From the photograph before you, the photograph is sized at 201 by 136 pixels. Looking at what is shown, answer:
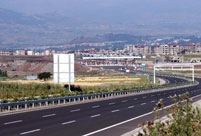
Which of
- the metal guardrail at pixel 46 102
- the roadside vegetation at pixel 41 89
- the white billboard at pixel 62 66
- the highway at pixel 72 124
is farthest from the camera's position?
the white billboard at pixel 62 66

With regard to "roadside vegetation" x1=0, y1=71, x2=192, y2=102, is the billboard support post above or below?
above

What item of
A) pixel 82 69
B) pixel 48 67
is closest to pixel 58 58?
pixel 48 67

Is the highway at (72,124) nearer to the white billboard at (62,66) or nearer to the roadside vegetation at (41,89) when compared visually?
the roadside vegetation at (41,89)

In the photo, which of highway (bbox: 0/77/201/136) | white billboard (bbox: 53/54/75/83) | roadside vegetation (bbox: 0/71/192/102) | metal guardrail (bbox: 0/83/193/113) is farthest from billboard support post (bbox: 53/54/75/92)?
highway (bbox: 0/77/201/136)

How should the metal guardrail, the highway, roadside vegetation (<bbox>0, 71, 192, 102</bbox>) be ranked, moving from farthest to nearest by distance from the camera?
roadside vegetation (<bbox>0, 71, 192, 102</bbox>), the metal guardrail, the highway

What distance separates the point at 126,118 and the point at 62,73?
55.2 ft

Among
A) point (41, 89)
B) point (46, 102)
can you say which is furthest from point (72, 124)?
point (41, 89)

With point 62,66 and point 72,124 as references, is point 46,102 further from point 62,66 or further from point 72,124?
point 72,124

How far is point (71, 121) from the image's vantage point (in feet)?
73.8

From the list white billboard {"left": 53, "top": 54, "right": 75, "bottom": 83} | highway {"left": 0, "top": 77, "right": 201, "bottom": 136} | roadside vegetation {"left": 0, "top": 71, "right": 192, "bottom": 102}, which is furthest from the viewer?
white billboard {"left": 53, "top": 54, "right": 75, "bottom": 83}

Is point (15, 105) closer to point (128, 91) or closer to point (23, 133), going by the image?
point (23, 133)

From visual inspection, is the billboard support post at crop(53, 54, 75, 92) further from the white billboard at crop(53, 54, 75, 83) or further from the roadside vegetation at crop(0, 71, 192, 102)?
the roadside vegetation at crop(0, 71, 192, 102)

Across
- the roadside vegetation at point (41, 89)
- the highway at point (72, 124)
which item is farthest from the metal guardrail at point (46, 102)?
the highway at point (72, 124)

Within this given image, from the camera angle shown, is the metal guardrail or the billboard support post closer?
the metal guardrail
